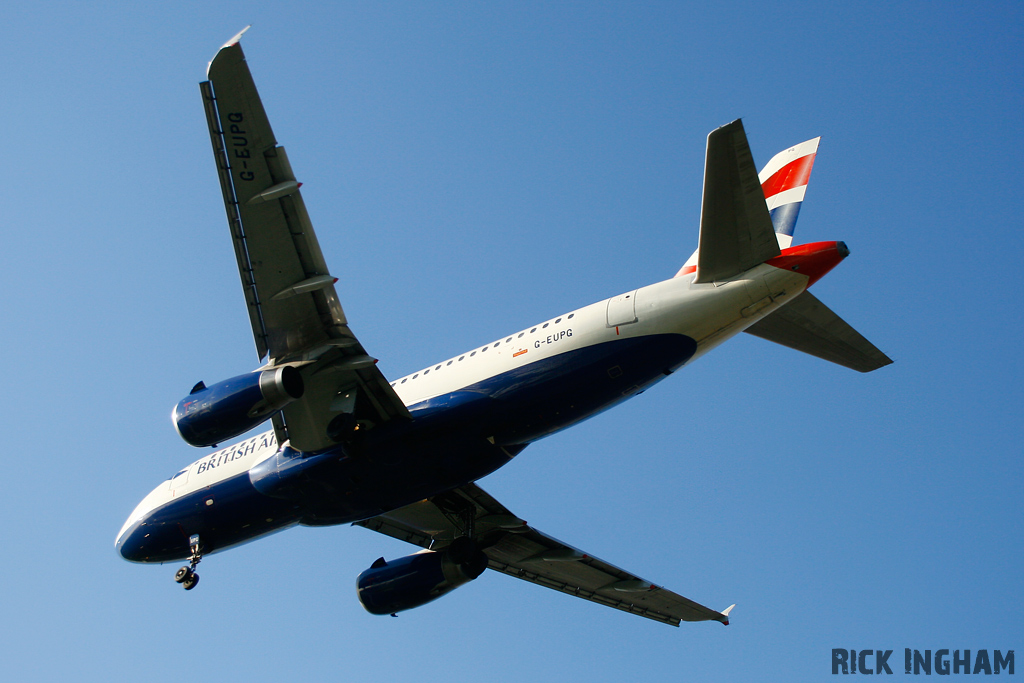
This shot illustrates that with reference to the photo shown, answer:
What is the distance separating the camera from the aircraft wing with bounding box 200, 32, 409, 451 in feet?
49.5

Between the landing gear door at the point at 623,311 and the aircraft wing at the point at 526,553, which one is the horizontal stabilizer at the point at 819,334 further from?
the aircraft wing at the point at 526,553

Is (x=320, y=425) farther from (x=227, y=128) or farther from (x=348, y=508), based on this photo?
(x=227, y=128)

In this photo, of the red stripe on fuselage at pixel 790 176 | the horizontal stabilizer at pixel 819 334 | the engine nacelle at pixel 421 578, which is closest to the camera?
the horizontal stabilizer at pixel 819 334

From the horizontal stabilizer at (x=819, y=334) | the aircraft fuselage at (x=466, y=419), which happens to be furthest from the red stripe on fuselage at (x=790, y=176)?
the aircraft fuselage at (x=466, y=419)

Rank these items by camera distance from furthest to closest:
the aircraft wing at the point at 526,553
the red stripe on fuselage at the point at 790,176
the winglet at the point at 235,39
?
the aircraft wing at the point at 526,553
the red stripe on fuselage at the point at 790,176
the winglet at the point at 235,39

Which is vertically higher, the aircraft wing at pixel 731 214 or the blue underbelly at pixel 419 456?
the aircraft wing at pixel 731 214

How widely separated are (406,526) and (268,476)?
17.6 ft

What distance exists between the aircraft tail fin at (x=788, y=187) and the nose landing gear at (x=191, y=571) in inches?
496

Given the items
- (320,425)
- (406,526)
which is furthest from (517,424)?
(406,526)

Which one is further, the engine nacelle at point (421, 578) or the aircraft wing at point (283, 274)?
the engine nacelle at point (421, 578)

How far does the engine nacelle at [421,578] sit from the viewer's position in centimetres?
2316

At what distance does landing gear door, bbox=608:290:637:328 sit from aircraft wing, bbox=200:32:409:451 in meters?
4.64

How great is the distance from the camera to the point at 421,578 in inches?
912

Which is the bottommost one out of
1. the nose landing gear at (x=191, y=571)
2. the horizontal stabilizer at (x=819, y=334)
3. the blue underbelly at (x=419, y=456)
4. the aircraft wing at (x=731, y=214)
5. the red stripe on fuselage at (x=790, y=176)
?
the nose landing gear at (x=191, y=571)
